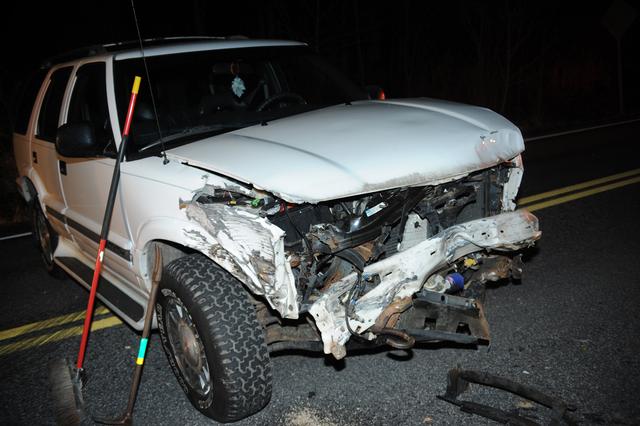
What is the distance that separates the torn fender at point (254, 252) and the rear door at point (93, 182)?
3.58ft

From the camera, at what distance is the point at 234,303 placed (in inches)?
111

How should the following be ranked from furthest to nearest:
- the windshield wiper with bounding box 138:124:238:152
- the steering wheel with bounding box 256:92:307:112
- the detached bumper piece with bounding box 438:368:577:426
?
the steering wheel with bounding box 256:92:307:112, the windshield wiper with bounding box 138:124:238:152, the detached bumper piece with bounding box 438:368:577:426

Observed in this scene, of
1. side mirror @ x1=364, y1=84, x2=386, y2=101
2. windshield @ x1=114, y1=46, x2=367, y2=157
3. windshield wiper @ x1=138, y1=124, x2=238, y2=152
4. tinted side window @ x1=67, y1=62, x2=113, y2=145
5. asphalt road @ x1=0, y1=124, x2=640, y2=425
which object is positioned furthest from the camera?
side mirror @ x1=364, y1=84, x2=386, y2=101

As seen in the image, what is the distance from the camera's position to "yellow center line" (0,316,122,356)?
4.04 metres

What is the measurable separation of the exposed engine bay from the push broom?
0.70 meters

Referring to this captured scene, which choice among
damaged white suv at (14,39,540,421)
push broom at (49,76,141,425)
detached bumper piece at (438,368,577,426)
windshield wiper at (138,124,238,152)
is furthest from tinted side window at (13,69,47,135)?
detached bumper piece at (438,368,577,426)

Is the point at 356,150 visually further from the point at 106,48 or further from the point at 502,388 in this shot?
the point at 106,48

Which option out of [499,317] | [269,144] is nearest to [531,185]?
[499,317]

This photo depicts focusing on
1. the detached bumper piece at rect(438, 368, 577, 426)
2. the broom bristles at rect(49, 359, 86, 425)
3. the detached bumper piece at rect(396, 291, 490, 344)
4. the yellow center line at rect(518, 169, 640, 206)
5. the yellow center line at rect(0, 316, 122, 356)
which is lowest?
the yellow center line at rect(518, 169, 640, 206)

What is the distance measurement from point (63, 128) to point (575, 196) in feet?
17.6

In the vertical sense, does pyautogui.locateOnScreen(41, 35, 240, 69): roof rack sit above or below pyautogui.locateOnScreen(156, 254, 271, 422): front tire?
above

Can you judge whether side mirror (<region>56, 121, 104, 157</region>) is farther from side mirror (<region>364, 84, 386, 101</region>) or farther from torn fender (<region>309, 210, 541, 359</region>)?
side mirror (<region>364, 84, 386, 101</region>)

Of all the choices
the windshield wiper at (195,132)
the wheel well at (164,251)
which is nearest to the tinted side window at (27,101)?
the windshield wiper at (195,132)

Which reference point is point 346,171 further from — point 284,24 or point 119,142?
point 284,24
